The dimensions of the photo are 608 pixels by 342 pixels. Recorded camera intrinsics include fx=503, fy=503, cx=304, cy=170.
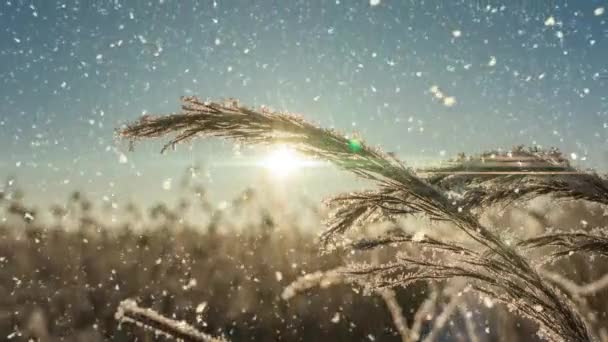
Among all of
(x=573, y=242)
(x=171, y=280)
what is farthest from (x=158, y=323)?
(x=171, y=280)

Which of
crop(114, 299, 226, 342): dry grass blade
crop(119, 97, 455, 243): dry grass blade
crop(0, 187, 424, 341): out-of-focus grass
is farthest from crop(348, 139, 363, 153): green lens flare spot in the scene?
crop(0, 187, 424, 341): out-of-focus grass

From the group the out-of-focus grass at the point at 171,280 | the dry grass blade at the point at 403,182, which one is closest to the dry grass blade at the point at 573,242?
the dry grass blade at the point at 403,182

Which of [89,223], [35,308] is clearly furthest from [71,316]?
[89,223]

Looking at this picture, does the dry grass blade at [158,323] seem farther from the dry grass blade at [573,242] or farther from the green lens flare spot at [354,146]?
the dry grass blade at [573,242]

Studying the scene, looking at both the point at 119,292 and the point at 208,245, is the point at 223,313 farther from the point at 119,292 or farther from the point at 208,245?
the point at 208,245

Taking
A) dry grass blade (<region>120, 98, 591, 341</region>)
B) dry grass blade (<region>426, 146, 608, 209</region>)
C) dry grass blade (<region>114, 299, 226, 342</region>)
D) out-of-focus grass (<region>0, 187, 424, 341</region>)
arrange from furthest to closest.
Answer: out-of-focus grass (<region>0, 187, 424, 341</region>) < dry grass blade (<region>426, 146, 608, 209</region>) < dry grass blade (<region>120, 98, 591, 341</region>) < dry grass blade (<region>114, 299, 226, 342</region>)

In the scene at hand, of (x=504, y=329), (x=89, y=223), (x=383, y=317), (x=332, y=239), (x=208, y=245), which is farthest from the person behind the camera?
(x=89, y=223)

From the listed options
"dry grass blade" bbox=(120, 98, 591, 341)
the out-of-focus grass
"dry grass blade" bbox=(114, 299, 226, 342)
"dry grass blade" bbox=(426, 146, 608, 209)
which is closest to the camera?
"dry grass blade" bbox=(114, 299, 226, 342)

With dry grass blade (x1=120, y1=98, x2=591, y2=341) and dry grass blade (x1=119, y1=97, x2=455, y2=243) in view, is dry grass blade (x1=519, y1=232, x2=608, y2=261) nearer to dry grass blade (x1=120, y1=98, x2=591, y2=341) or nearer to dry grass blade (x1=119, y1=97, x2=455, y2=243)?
dry grass blade (x1=120, y1=98, x2=591, y2=341)
